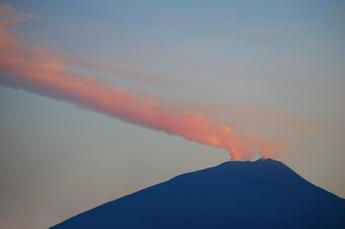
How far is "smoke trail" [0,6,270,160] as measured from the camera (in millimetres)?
5016

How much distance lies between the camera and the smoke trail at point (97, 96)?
5.02 m

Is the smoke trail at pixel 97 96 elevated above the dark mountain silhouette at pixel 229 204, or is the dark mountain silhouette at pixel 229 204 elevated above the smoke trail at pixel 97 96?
the smoke trail at pixel 97 96

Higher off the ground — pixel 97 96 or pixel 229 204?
pixel 97 96

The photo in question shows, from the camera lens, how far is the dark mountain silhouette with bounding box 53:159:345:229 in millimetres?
4973

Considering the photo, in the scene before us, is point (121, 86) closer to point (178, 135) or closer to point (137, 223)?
point (178, 135)

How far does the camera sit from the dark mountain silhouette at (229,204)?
4973 mm

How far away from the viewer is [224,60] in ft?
17.0

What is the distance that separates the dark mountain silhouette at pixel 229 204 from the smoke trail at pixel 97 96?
0.74ft

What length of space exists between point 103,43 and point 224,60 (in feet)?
3.54

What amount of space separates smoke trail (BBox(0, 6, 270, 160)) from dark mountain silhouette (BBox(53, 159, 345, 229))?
0.22 meters

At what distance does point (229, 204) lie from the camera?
5070 mm

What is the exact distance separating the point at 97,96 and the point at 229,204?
1.48 metres

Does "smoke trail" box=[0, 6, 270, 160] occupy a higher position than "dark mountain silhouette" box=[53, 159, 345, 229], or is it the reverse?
"smoke trail" box=[0, 6, 270, 160]

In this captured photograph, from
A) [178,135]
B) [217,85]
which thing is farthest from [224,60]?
[178,135]
